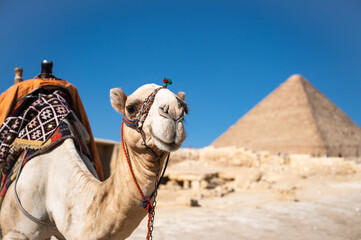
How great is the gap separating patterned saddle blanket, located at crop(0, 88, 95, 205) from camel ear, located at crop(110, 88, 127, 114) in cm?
90

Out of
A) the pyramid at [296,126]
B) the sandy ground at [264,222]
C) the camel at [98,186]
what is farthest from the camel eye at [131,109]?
the pyramid at [296,126]

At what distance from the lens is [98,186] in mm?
2262

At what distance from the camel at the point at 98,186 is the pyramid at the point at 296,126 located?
9313cm

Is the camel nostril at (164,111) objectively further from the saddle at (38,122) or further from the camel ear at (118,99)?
the saddle at (38,122)

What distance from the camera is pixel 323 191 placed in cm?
1489

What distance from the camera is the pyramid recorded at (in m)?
97.5

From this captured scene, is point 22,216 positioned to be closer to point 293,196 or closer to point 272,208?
point 272,208

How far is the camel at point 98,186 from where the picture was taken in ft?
5.86

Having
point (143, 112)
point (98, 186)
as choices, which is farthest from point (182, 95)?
point (98, 186)

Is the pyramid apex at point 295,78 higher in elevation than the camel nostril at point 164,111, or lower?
higher

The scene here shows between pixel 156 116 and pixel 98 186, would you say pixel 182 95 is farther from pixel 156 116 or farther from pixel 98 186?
pixel 98 186

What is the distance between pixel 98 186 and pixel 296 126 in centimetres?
10803

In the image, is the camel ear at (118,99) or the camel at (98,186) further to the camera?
the camel ear at (118,99)

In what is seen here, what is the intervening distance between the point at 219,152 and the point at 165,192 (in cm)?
1686
